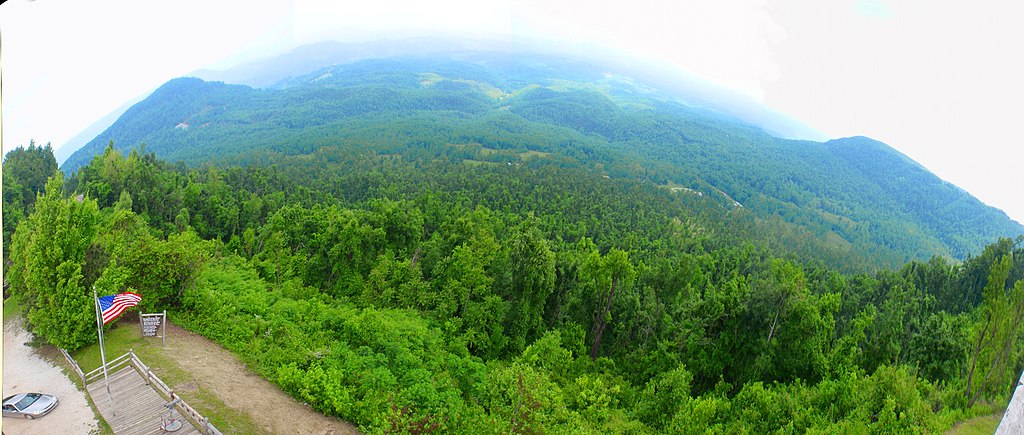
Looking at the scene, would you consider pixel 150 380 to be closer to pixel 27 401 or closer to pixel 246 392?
pixel 246 392

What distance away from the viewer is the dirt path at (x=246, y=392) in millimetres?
20297

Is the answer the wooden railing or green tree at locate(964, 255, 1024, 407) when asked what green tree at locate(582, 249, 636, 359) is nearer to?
green tree at locate(964, 255, 1024, 407)

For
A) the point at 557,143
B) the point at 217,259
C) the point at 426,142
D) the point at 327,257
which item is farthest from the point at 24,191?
the point at 557,143

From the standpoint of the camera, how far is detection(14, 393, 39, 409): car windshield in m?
19.8

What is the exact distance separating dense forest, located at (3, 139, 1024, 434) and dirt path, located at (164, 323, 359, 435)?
545 mm

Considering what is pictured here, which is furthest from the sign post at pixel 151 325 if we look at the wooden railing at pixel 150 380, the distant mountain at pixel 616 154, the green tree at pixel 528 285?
the distant mountain at pixel 616 154

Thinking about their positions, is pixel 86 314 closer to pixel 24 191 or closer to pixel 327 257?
pixel 327 257

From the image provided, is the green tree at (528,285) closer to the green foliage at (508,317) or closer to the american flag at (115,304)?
the green foliage at (508,317)

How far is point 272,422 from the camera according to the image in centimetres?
2016

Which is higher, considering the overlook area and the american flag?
the american flag

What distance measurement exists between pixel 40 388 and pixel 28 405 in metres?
2.23

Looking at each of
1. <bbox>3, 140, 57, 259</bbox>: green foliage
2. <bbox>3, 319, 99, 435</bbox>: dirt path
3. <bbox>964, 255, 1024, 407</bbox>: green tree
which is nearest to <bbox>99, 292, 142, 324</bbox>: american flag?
<bbox>3, 319, 99, 435</bbox>: dirt path

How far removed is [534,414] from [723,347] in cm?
1830

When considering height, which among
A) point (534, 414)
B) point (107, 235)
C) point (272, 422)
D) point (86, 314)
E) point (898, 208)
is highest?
point (107, 235)
